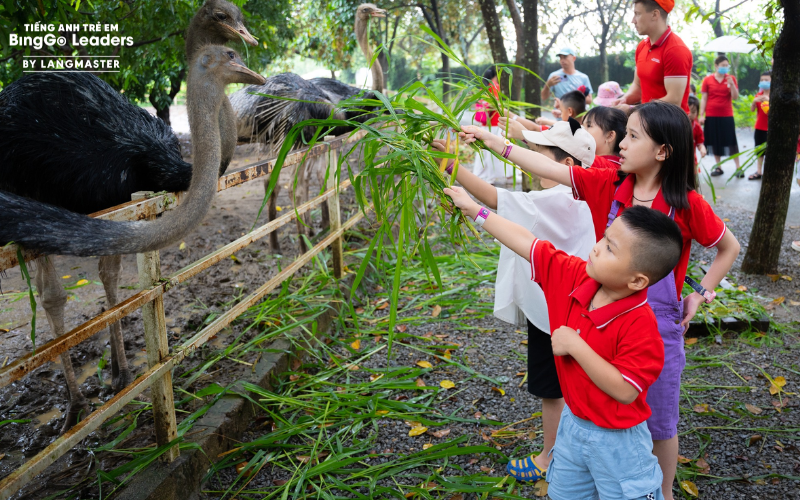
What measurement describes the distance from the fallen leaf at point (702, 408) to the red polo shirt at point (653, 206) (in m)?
1.15

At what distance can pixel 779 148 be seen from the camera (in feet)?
15.5

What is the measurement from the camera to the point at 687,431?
3.05m

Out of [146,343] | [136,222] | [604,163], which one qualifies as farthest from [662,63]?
[146,343]

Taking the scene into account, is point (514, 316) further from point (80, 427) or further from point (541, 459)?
point (80, 427)

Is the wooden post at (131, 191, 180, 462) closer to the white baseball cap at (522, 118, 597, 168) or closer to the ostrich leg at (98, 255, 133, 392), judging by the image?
the ostrich leg at (98, 255, 133, 392)

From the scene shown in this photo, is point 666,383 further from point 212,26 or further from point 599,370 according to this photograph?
point 212,26

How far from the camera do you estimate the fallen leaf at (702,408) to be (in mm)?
3215

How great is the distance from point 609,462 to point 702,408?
67.5 inches

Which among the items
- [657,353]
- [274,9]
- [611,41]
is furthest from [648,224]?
[611,41]

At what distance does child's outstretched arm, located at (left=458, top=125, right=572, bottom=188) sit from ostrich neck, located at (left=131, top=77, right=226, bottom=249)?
1.04 meters

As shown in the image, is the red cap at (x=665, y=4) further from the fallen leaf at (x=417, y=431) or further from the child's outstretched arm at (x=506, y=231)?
the fallen leaf at (x=417, y=431)

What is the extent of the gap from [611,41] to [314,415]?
25081 mm

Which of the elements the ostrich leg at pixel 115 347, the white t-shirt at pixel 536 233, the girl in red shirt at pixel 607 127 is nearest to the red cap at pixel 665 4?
the girl in red shirt at pixel 607 127

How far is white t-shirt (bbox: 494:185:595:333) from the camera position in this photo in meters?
2.52
